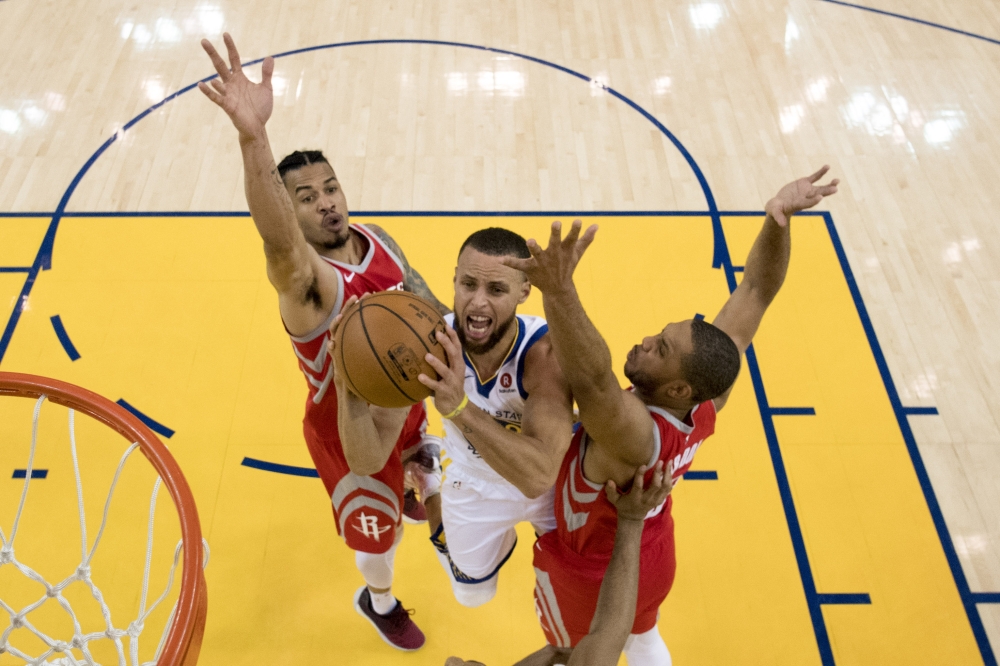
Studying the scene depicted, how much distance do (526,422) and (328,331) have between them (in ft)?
2.82

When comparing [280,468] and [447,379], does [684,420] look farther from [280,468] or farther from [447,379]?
[280,468]

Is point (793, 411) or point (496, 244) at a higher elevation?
point (496, 244)

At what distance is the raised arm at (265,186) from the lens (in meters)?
2.40

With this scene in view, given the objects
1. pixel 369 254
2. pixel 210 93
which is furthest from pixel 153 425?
pixel 210 93

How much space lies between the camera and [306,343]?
283 centimetres

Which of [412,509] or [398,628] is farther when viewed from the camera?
[412,509]

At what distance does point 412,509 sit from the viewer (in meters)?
3.72

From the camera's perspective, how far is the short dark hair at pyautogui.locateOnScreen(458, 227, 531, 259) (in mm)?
2502

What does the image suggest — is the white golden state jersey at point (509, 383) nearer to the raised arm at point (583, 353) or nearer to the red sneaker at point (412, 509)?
the raised arm at point (583, 353)

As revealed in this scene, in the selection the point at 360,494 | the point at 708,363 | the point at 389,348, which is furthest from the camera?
the point at 360,494

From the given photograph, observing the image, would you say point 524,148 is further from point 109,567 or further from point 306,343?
point 109,567

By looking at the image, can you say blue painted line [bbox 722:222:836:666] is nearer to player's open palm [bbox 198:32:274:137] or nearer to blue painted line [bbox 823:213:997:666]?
blue painted line [bbox 823:213:997:666]

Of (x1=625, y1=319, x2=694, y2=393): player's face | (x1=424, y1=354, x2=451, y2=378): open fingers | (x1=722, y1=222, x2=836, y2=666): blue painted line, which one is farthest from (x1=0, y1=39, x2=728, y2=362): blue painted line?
(x1=424, y1=354, x2=451, y2=378): open fingers

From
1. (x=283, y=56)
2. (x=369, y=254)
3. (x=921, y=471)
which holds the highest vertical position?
(x=283, y=56)
